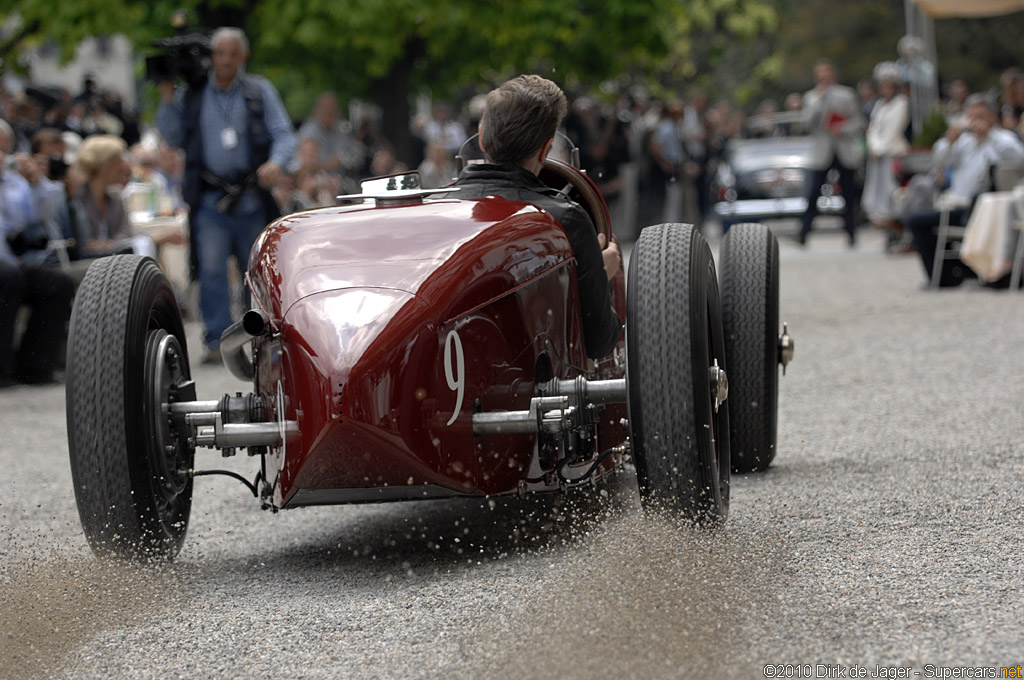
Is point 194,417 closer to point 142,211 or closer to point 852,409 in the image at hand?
point 852,409

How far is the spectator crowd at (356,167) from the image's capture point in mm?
10617

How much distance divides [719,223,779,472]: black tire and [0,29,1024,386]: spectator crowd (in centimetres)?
71

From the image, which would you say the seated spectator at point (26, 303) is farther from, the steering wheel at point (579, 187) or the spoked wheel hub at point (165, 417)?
the spoked wheel hub at point (165, 417)

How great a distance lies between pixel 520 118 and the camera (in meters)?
4.96

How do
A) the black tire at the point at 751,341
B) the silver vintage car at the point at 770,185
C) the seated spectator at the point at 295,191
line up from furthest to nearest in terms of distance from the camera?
the silver vintage car at the point at 770,185
the seated spectator at the point at 295,191
the black tire at the point at 751,341

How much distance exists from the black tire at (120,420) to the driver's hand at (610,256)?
62.9 inches

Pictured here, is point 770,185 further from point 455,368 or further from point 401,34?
point 455,368

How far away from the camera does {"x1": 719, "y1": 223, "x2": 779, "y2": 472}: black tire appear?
17.5ft

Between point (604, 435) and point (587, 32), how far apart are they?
59.0ft

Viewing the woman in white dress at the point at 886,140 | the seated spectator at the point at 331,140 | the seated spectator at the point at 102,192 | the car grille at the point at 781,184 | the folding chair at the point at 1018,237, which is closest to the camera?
the seated spectator at the point at 102,192

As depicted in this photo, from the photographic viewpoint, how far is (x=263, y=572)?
15.1 feet

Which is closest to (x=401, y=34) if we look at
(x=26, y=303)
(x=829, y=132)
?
(x=829, y=132)

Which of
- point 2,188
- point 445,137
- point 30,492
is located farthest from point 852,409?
point 445,137

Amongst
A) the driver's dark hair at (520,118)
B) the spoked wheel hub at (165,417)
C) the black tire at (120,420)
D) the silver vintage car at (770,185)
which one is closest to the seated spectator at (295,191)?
the driver's dark hair at (520,118)
